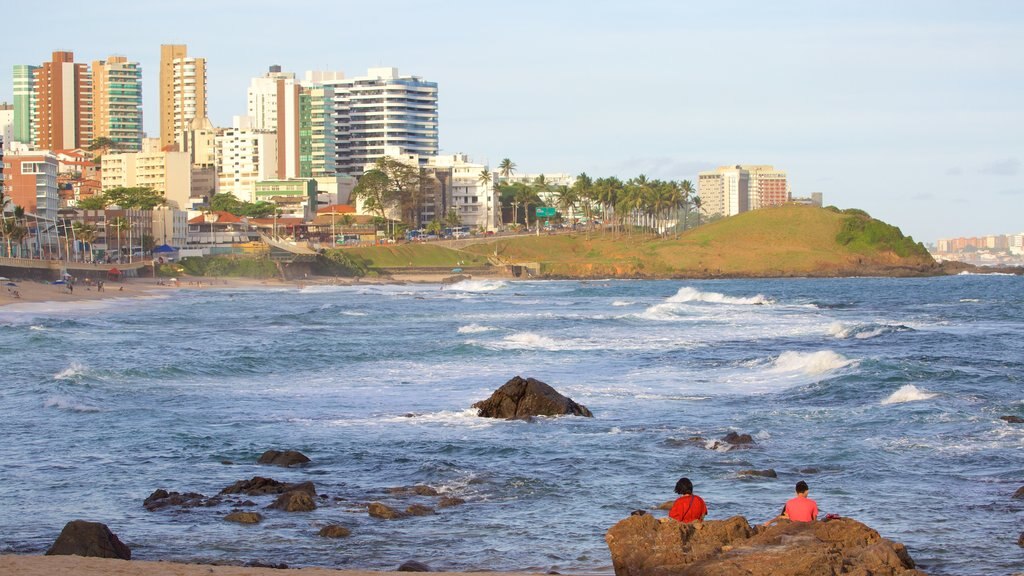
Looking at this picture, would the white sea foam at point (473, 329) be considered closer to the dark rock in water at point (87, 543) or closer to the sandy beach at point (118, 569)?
the dark rock in water at point (87, 543)

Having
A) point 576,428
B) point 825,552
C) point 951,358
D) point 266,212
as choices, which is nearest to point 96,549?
point 825,552

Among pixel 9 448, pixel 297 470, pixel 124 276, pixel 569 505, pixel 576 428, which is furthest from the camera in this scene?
pixel 124 276

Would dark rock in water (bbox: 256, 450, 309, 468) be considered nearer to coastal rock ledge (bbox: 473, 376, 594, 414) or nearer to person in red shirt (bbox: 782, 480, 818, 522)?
coastal rock ledge (bbox: 473, 376, 594, 414)

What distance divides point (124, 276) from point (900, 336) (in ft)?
270

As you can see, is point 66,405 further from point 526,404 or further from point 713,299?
point 713,299

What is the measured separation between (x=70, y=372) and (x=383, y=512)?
2143 centimetres

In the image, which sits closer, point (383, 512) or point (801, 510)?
point (801, 510)

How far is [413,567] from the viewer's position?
15.3m

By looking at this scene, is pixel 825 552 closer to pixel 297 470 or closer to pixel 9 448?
pixel 297 470

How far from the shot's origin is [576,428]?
26.5 meters

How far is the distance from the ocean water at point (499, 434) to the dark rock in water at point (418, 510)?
0.30 metres

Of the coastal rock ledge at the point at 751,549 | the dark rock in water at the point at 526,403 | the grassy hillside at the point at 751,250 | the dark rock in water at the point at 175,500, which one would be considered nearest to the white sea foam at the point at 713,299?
the grassy hillside at the point at 751,250

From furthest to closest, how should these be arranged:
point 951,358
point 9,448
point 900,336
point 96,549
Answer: point 900,336 < point 951,358 < point 9,448 < point 96,549

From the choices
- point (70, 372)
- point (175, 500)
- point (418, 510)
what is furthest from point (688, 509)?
point (70, 372)
